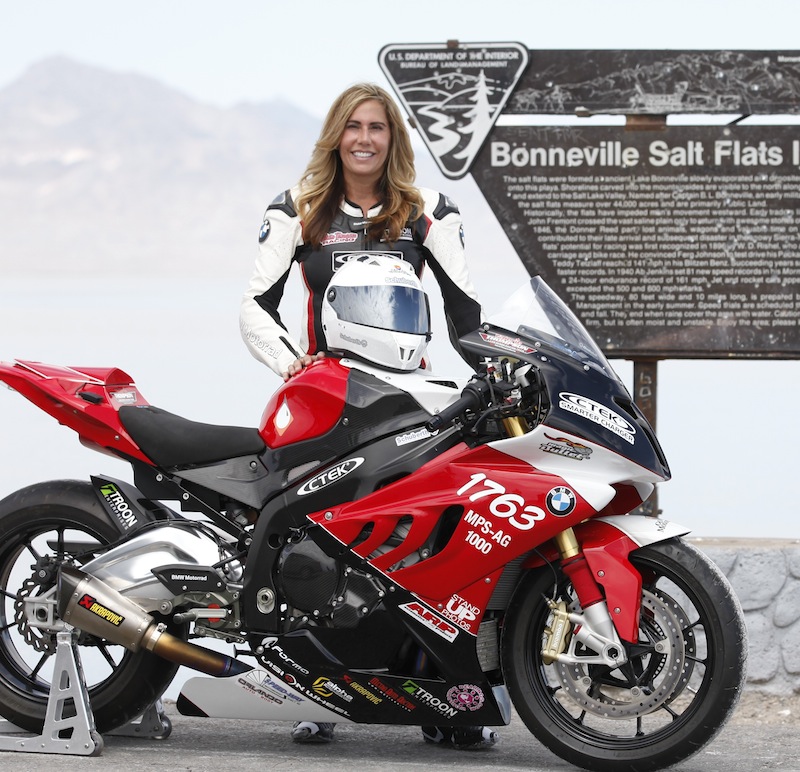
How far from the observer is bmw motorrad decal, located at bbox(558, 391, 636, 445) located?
4246 mm

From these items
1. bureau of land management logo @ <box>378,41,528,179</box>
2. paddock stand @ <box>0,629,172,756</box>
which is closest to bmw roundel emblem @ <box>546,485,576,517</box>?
paddock stand @ <box>0,629,172,756</box>

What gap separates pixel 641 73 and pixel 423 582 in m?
3.62

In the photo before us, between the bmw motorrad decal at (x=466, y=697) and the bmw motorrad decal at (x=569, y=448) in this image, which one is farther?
the bmw motorrad decal at (x=466, y=697)

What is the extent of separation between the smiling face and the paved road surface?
213 cm

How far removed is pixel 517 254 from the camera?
7.03m

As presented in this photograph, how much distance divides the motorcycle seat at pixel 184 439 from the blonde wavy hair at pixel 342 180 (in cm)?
93

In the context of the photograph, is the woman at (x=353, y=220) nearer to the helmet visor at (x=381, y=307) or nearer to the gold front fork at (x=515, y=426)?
the helmet visor at (x=381, y=307)

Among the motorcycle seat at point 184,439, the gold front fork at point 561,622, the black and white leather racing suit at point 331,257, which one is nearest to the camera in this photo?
the gold front fork at point 561,622

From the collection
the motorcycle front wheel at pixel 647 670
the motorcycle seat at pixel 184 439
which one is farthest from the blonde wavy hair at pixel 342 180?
the motorcycle front wheel at pixel 647 670

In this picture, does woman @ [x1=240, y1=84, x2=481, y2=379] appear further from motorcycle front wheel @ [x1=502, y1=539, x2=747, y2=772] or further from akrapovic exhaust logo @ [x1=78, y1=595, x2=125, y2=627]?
motorcycle front wheel @ [x1=502, y1=539, x2=747, y2=772]

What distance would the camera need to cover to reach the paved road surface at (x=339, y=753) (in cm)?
453

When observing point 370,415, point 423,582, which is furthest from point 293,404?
point 423,582

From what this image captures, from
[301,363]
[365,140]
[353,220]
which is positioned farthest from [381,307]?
[365,140]

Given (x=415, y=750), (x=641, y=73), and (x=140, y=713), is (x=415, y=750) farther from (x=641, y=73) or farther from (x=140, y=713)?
(x=641, y=73)
